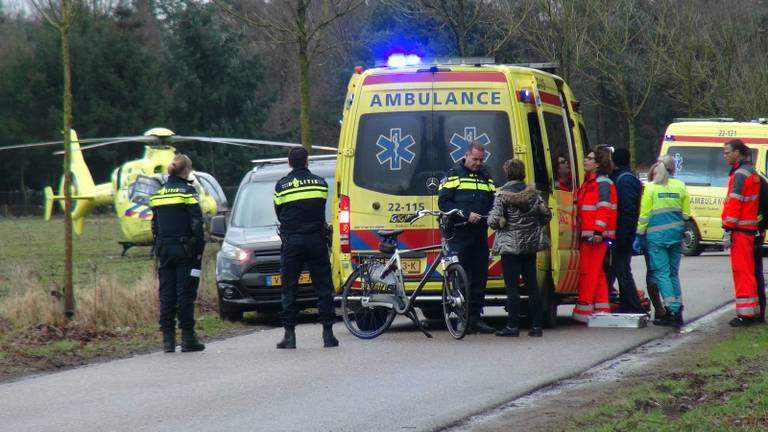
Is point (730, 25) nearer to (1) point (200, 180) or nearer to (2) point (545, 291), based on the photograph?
(1) point (200, 180)

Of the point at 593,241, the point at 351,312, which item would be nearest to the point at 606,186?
the point at 593,241

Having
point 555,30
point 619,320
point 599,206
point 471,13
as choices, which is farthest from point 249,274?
point 555,30

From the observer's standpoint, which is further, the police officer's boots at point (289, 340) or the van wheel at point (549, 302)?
the van wheel at point (549, 302)

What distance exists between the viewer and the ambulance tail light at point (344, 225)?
1338 cm

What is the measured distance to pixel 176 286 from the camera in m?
12.7

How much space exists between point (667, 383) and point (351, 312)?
4.46 metres

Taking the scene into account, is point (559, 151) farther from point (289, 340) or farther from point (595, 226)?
point (289, 340)

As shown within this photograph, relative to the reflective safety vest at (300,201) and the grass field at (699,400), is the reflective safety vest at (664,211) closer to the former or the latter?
the grass field at (699,400)

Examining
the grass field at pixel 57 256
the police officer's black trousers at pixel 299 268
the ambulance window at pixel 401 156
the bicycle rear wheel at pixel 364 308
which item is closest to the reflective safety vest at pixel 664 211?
the ambulance window at pixel 401 156

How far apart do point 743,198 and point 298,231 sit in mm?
4805

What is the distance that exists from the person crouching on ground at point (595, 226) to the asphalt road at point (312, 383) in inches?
16.0

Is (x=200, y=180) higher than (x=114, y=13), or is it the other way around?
(x=114, y=13)

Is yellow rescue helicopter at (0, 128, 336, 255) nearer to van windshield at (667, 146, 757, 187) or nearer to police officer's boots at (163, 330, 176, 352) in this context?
van windshield at (667, 146, 757, 187)

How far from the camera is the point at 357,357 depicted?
37.7 ft
